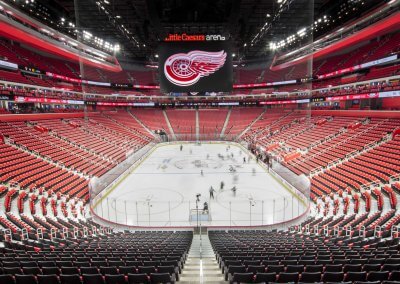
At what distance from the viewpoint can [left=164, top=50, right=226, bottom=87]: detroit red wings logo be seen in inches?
598

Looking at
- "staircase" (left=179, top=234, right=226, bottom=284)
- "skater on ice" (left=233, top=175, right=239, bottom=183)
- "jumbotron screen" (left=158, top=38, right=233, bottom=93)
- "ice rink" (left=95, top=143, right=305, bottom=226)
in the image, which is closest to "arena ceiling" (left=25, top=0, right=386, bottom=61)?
"jumbotron screen" (left=158, top=38, right=233, bottom=93)

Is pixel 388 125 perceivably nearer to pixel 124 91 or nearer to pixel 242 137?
pixel 242 137

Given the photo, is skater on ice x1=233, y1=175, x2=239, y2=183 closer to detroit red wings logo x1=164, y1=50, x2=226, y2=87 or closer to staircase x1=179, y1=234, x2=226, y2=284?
detroit red wings logo x1=164, y1=50, x2=226, y2=87

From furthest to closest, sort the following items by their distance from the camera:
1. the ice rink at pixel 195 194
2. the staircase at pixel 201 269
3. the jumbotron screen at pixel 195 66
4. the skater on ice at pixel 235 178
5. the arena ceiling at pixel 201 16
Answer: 1. the skater on ice at pixel 235 178
2. the arena ceiling at pixel 201 16
3. the jumbotron screen at pixel 195 66
4. the ice rink at pixel 195 194
5. the staircase at pixel 201 269

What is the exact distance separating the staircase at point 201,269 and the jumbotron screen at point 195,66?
10.4 meters

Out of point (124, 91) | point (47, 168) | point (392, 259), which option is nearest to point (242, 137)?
point (124, 91)

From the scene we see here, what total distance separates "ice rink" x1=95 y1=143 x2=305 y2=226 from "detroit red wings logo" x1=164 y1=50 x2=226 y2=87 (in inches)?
279

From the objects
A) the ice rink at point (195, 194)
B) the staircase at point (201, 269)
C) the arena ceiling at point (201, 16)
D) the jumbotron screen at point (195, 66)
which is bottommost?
the ice rink at point (195, 194)

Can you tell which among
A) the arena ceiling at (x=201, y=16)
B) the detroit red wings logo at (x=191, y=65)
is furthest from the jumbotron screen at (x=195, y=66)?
the arena ceiling at (x=201, y=16)

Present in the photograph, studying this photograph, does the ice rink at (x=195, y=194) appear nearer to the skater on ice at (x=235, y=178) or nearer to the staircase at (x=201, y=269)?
the skater on ice at (x=235, y=178)

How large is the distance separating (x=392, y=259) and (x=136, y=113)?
38.9 metres

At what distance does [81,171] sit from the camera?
17.2 metres

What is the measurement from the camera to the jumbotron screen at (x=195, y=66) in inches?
597

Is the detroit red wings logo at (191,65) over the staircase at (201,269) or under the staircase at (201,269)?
over
